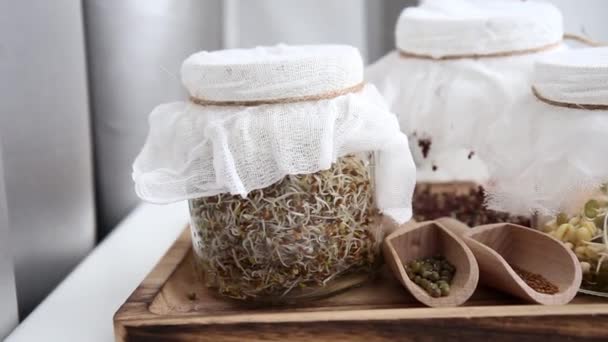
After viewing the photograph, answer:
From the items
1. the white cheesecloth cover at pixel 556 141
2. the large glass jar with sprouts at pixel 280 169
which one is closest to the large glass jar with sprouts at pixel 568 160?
the white cheesecloth cover at pixel 556 141

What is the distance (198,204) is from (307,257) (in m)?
0.10

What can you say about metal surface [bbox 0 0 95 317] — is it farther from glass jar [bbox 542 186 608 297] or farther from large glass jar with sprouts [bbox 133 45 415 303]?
→ glass jar [bbox 542 186 608 297]

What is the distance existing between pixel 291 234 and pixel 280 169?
58mm

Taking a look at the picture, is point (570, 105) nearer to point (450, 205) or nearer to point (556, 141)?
point (556, 141)

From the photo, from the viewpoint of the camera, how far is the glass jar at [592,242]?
542mm

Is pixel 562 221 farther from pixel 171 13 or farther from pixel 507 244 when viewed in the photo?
pixel 171 13

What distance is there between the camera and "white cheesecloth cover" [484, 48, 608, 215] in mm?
536

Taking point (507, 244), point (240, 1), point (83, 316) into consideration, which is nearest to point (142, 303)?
point (83, 316)

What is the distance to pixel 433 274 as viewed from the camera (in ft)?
1.82

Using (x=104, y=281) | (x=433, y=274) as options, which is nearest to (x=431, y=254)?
(x=433, y=274)

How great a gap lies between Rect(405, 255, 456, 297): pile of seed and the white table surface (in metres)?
0.25

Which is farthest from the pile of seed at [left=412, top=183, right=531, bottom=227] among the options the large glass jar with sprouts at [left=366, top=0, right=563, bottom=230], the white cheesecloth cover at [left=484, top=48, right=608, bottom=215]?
the white cheesecloth cover at [left=484, top=48, right=608, bottom=215]

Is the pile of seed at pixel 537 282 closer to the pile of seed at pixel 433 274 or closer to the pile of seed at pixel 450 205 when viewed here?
the pile of seed at pixel 433 274

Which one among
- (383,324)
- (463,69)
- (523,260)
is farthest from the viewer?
(463,69)
